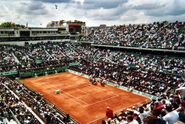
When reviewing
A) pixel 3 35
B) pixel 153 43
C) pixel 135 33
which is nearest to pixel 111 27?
pixel 135 33

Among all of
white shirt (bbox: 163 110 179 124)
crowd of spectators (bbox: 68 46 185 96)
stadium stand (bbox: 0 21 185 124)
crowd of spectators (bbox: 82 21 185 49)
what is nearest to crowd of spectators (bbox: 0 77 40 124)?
stadium stand (bbox: 0 21 185 124)

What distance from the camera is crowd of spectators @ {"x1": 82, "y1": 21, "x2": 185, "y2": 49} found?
47.4 metres

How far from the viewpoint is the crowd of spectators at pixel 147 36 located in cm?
4741

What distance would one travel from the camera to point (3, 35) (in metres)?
62.0

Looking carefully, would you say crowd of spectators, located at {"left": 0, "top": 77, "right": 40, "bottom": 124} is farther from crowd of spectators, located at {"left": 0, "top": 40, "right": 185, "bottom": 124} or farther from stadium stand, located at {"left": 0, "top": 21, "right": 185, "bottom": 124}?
crowd of spectators, located at {"left": 0, "top": 40, "right": 185, "bottom": 124}

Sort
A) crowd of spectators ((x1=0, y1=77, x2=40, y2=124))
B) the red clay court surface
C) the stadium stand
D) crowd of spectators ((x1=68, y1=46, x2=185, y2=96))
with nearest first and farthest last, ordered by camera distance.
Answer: crowd of spectators ((x1=0, y1=77, x2=40, y2=124)) → the stadium stand → the red clay court surface → crowd of spectators ((x1=68, y1=46, x2=185, y2=96))

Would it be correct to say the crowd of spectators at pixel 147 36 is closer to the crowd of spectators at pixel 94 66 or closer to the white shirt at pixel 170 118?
the crowd of spectators at pixel 94 66

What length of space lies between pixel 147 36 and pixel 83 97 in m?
24.7

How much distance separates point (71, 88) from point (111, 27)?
116ft

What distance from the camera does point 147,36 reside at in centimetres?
5425

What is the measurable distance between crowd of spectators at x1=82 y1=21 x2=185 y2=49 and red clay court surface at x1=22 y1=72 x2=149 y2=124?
14793mm

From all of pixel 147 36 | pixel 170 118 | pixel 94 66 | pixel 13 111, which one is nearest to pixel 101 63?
pixel 94 66

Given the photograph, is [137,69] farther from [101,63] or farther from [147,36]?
[147,36]

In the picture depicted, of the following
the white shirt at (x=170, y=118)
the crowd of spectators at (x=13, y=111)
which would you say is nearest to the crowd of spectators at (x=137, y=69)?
the crowd of spectators at (x=13, y=111)
